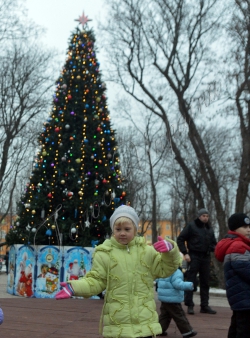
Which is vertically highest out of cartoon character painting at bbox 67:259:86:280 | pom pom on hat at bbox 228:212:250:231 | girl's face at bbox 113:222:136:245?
pom pom on hat at bbox 228:212:250:231

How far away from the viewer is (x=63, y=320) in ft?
28.8

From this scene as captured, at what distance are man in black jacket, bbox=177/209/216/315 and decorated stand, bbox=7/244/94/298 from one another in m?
3.61

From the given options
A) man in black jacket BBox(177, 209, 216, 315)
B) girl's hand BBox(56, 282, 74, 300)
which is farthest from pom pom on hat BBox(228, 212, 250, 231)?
man in black jacket BBox(177, 209, 216, 315)

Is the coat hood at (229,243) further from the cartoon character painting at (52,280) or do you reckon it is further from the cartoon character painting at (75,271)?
the cartoon character painting at (52,280)

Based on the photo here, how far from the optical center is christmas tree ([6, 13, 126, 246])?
13734 mm

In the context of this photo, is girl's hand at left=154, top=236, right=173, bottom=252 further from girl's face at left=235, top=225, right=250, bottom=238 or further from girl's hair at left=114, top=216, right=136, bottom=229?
girl's face at left=235, top=225, right=250, bottom=238

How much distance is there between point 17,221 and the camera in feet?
45.6

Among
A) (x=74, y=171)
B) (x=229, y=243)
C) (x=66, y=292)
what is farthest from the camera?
(x=74, y=171)

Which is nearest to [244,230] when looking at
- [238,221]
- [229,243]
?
[238,221]

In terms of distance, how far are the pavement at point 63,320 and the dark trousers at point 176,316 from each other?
11.5 inches

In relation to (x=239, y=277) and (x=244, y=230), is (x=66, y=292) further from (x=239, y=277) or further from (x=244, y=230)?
(x=244, y=230)

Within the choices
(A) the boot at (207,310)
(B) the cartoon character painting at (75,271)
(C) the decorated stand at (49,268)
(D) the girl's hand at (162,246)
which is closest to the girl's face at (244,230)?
(D) the girl's hand at (162,246)

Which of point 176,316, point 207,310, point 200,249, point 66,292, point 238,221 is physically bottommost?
point 207,310

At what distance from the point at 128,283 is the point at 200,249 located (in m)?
5.99
